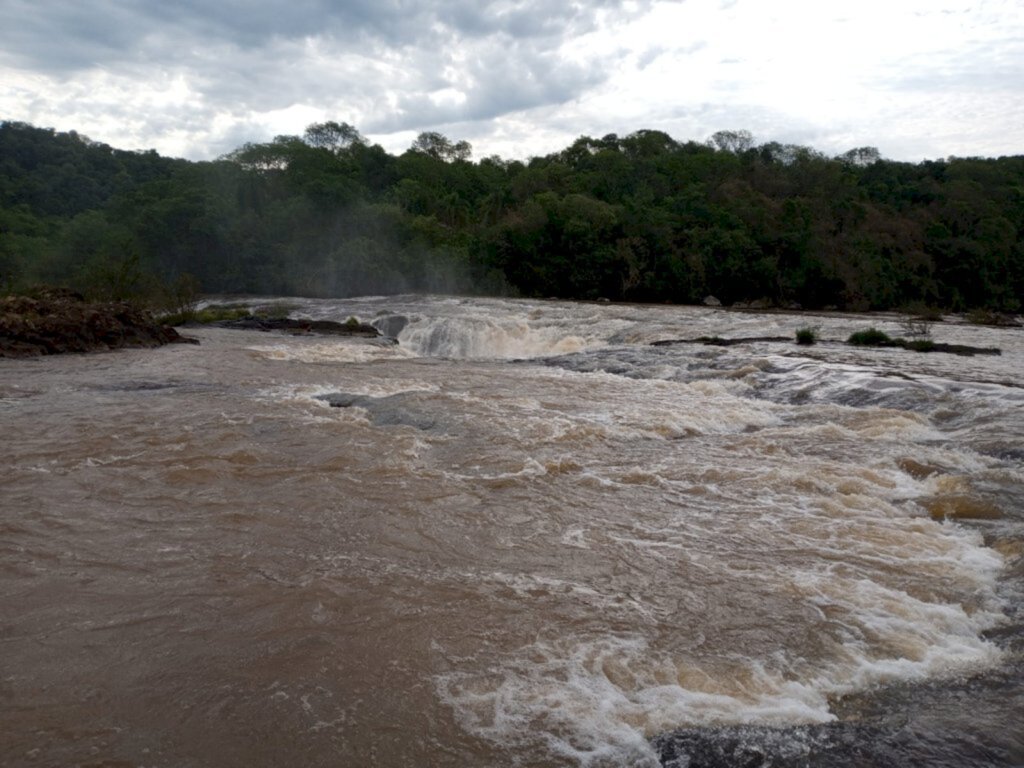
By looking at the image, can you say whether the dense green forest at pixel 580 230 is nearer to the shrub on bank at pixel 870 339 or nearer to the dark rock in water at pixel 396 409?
the shrub on bank at pixel 870 339

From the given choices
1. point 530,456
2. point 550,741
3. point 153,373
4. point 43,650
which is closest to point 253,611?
point 43,650

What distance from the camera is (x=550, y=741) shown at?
3.29m

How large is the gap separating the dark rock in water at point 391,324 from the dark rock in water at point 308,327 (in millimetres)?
338

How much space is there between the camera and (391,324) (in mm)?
22891

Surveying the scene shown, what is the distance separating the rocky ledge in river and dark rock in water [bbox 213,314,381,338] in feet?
12.0

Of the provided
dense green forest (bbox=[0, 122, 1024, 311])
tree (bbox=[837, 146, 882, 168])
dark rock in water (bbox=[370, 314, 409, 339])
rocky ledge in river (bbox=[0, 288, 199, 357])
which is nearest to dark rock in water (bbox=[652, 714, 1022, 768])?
rocky ledge in river (bbox=[0, 288, 199, 357])

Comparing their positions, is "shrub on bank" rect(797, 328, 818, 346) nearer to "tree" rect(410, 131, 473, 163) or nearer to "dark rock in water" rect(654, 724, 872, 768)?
"dark rock in water" rect(654, 724, 872, 768)

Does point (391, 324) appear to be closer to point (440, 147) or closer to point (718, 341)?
point (718, 341)

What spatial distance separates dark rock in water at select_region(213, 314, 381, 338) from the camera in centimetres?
2205

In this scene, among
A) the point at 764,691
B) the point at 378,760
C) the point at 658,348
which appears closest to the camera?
the point at 378,760

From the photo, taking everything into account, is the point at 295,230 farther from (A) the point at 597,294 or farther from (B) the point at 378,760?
(B) the point at 378,760

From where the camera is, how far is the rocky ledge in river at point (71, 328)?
16.0m

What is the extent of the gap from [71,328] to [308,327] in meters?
6.76

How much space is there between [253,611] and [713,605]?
2.87 m
